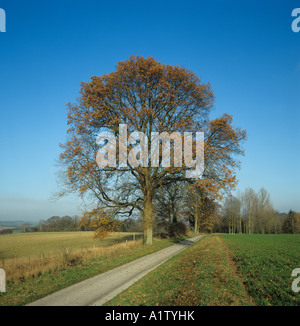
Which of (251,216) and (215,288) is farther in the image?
(251,216)

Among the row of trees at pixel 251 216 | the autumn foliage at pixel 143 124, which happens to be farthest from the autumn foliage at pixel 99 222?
the row of trees at pixel 251 216

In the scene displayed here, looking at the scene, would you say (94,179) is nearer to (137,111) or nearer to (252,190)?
(137,111)

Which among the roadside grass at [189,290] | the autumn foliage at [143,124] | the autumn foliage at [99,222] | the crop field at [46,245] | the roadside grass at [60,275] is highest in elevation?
the autumn foliage at [143,124]

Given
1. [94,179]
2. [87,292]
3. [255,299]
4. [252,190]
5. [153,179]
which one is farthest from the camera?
[252,190]

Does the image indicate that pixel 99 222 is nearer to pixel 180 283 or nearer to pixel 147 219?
pixel 147 219

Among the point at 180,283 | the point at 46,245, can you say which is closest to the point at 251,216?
the point at 46,245

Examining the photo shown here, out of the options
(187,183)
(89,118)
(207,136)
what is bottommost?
(187,183)

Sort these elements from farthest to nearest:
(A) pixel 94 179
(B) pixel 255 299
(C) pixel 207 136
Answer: (C) pixel 207 136
(A) pixel 94 179
(B) pixel 255 299

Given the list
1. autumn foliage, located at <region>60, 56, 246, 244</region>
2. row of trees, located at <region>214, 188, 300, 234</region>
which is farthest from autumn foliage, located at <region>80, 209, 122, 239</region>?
row of trees, located at <region>214, 188, 300, 234</region>

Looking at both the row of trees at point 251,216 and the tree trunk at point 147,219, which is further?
the row of trees at point 251,216

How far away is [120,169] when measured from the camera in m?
17.8

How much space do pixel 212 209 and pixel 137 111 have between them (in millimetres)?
10976

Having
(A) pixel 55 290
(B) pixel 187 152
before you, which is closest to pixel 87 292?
(A) pixel 55 290

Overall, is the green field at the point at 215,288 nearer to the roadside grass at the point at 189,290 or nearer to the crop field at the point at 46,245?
the roadside grass at the point at 189,290
